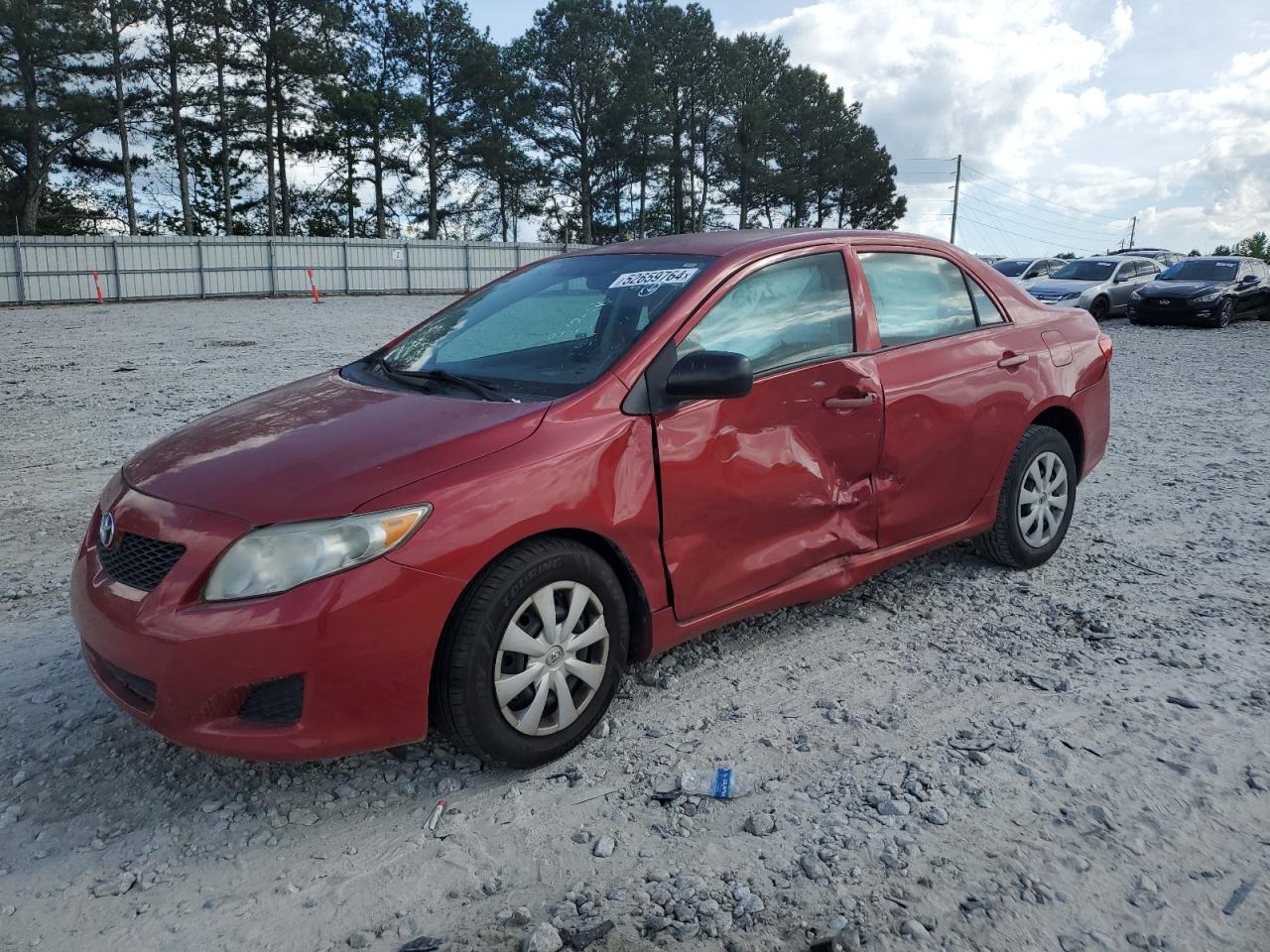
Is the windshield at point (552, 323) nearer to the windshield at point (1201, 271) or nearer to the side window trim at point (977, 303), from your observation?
the side window trim at point (977, 303)

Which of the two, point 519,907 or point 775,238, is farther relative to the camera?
point 775,238

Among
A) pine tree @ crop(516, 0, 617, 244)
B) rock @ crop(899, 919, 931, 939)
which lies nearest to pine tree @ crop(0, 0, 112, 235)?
pine tree @ crop(516, 0, 617, 244)

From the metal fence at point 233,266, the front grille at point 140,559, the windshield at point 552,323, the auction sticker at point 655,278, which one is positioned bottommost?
the front grille at point 140,559

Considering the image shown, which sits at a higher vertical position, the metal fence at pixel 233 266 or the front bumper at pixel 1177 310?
the metal fence at pixel 233 266

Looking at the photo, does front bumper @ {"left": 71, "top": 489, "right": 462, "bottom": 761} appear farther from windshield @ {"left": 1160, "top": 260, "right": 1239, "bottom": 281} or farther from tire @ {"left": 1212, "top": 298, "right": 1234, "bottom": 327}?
windshield @ {"left": 1160, "top": 260, "right": 1239, "bottom": 281}

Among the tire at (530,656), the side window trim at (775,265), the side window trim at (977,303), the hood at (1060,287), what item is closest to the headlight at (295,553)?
the tire at (530,656)

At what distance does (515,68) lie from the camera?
150ft

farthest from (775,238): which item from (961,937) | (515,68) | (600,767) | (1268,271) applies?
(515,68)

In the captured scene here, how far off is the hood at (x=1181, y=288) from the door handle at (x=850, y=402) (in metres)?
19.5

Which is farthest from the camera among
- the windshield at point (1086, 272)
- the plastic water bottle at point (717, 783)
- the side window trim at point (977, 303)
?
the windshield at point (1086, 272)

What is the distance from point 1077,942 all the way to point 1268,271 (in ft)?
80.7

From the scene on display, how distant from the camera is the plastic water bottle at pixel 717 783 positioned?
2.87 meters

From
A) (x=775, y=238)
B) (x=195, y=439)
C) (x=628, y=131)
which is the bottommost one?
(x=195, y=439)

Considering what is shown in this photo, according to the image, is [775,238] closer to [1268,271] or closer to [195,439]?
[195,439]
